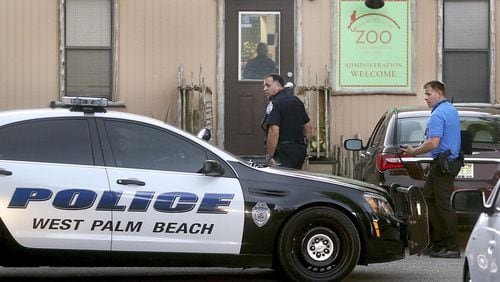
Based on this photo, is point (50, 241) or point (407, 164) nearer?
point (50, 241)

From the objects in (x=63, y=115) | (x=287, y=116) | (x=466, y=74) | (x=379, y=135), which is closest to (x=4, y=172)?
(x=63, y=115)

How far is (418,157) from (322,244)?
8.51 feet

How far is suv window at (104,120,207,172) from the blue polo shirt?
8.68ft

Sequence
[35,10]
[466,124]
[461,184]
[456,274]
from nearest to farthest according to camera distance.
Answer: [456,274] → [461,184] → [466,124] → [35,10]

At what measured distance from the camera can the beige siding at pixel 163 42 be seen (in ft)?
55.7

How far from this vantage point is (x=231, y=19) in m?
17.0

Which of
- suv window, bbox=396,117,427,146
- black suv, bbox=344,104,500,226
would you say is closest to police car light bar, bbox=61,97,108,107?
black suv, bbox=344,104,500,226

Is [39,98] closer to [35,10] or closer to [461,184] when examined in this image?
[35,10]

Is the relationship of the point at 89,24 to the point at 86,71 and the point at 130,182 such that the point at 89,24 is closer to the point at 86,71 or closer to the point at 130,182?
the point at 86,71

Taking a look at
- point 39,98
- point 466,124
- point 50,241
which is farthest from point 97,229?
point 39,98

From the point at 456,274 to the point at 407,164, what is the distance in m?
1.85

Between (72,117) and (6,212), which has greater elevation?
(72,117)

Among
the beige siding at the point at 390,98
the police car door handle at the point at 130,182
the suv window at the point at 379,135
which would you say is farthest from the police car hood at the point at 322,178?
the beige siding at the point at 390,98

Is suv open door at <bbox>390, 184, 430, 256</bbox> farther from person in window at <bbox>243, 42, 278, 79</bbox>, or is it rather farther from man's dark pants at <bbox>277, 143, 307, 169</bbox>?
person in window at <bbox>243, 42, 278, 79</bbox>
